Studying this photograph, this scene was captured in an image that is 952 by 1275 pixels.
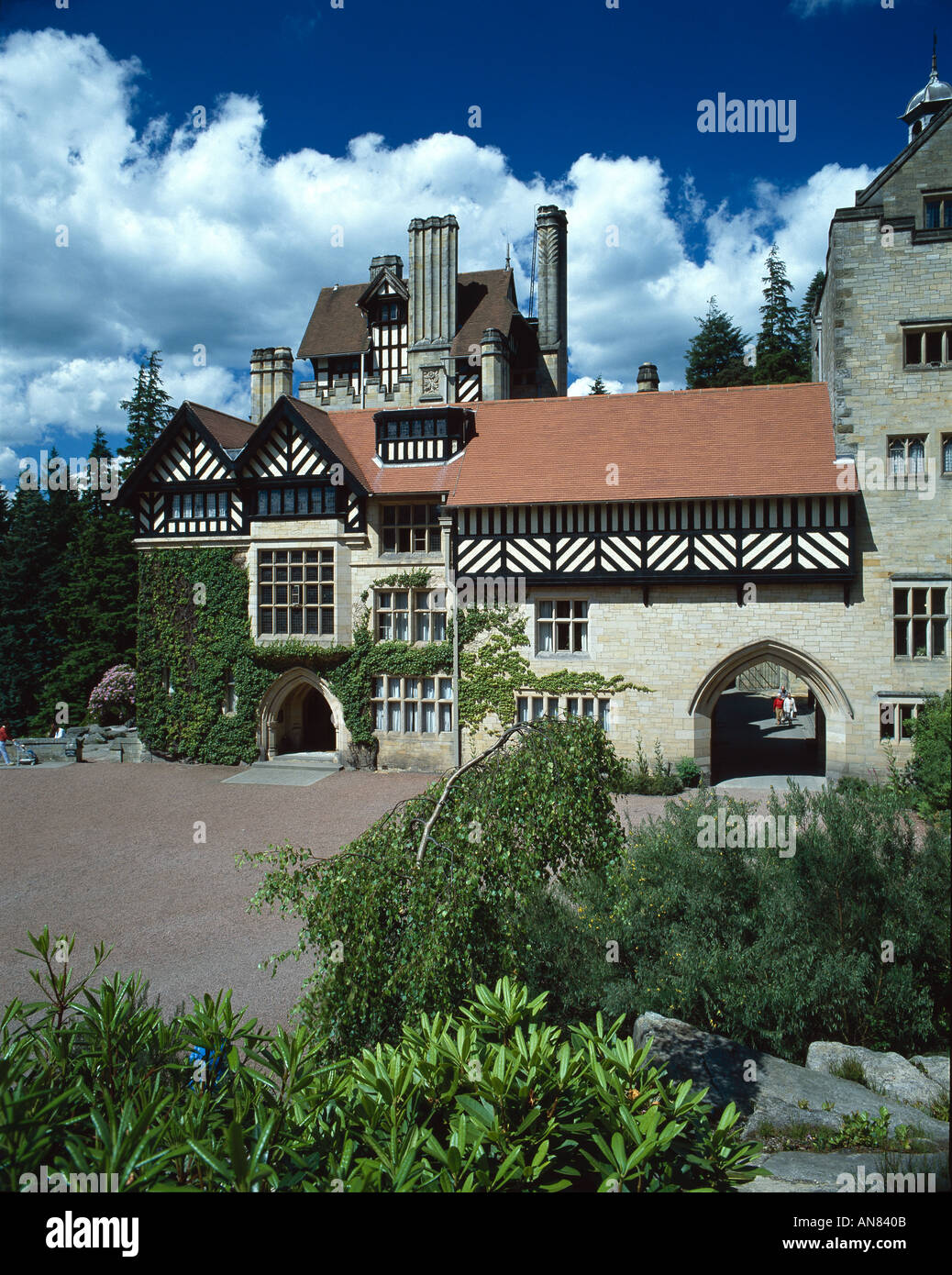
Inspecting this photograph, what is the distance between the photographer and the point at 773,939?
6.64 m

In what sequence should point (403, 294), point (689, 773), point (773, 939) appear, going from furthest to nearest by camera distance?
point (403, 294) < point (689, 773) < point (773, 939)

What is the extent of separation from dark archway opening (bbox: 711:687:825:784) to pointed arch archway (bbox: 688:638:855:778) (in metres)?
0.79

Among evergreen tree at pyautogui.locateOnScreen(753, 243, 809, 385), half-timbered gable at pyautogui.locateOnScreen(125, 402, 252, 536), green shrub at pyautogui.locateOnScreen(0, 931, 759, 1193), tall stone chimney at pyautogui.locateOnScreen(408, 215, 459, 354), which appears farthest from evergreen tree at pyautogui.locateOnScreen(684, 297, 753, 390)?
green shrub at pyautogui.locateOnScreen(0, 931, 759, 1193)

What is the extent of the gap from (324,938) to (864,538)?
49.8 ft

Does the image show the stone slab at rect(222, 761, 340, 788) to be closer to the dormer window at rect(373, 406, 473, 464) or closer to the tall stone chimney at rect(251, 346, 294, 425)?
the dormer window at rect(373, 406, 473, 464)

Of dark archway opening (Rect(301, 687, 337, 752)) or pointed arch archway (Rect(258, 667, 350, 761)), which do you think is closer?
pointed arch archway (Rect(258, 667, 350, 761))

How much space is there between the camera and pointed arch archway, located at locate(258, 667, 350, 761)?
20172mm

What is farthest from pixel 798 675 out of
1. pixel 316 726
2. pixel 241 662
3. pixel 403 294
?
pixel 403 294

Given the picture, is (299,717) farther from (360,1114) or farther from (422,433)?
(360,1114)

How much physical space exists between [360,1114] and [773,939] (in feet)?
14.2

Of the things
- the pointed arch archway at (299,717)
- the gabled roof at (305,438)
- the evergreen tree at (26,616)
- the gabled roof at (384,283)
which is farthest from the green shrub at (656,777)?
the evergreen tree at (26,616)
